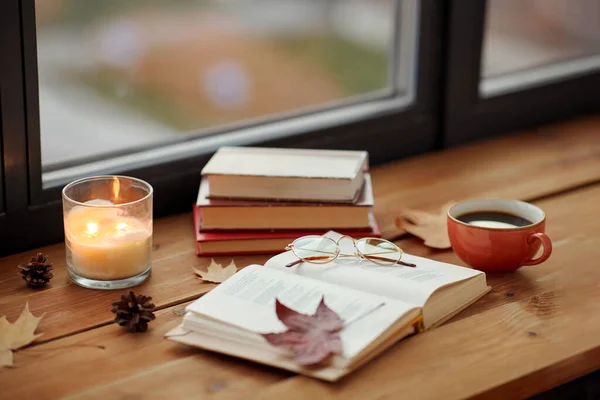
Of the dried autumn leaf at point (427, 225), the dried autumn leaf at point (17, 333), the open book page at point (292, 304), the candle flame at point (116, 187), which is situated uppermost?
the candle flame at point (116, 187)

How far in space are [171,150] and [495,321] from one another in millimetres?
608

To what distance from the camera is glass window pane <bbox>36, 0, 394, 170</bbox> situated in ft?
7.90

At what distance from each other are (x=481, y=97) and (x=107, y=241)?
2.81 ft

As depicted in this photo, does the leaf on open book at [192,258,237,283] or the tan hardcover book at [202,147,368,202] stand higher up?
the tan hardcover book at [202,147,368,202]

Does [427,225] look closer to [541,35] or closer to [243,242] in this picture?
[243,242]

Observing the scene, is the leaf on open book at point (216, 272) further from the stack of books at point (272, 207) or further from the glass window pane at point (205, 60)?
the glass window pane at point (205, 60)

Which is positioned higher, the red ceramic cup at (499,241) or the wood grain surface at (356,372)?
the red ceramic cup at (499,241)

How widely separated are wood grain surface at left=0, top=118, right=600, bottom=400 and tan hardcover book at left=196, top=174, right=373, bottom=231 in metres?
0.05

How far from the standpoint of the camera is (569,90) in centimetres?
181

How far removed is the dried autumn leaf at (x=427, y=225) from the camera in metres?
1.27

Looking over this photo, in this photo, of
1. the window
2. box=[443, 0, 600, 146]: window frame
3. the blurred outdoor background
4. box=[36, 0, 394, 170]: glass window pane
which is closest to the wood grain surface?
the window

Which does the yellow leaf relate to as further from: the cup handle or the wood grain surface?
the cup handle

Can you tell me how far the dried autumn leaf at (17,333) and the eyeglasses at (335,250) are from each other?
0.31 meters

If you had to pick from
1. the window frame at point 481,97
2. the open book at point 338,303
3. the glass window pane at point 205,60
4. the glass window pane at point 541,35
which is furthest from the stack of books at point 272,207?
the glass window pane at point 205,60
